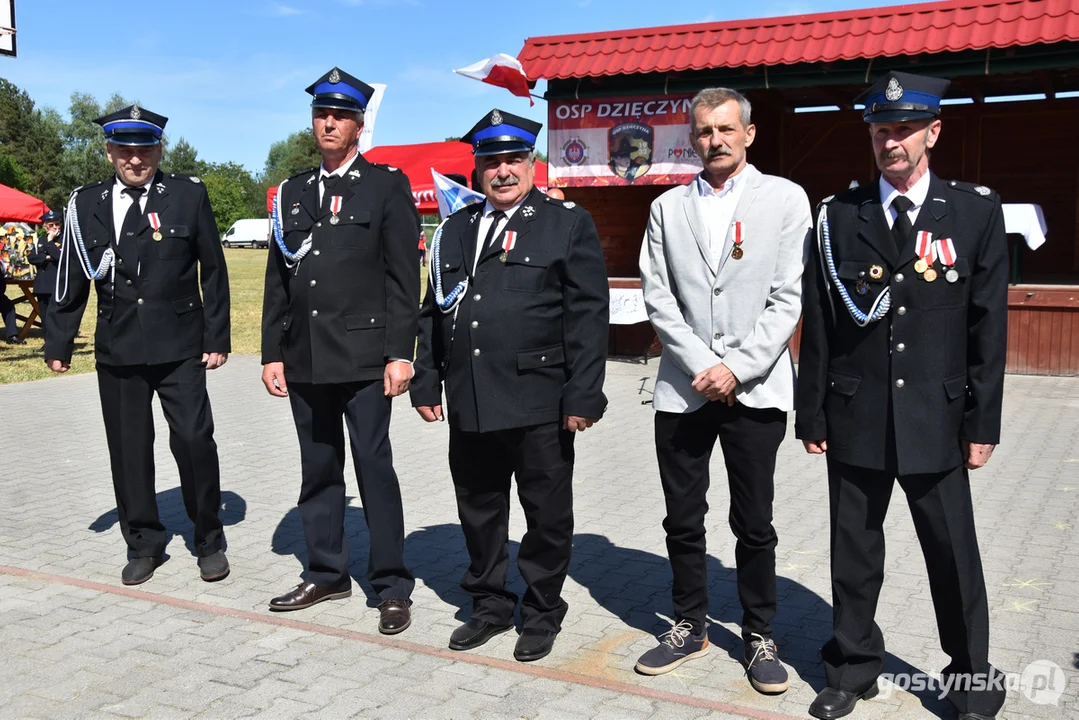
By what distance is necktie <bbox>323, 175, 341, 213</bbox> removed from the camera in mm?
4621

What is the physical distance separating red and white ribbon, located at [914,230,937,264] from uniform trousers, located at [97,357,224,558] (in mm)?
3366

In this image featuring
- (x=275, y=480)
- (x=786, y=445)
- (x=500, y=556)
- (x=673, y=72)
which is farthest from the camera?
(x=673, y=72)

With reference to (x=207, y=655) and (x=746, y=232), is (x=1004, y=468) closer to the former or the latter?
(x=746, y=232)

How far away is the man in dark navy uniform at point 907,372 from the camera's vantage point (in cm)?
343

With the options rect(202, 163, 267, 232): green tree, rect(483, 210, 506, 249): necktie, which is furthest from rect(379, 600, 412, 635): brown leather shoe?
rect(202, 163, 267, 232): green tree

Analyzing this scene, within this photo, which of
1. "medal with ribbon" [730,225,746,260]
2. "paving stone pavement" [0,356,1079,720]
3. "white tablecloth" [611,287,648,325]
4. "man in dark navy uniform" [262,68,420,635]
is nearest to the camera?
"paving stone pavement" [0,356,1079,720]

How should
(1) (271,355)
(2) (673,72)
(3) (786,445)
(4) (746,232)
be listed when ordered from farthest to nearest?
(2) (673,72) < (3) (786,445) < (1) (271,355) < (4) (746,232)

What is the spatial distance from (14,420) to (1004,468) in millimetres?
8281

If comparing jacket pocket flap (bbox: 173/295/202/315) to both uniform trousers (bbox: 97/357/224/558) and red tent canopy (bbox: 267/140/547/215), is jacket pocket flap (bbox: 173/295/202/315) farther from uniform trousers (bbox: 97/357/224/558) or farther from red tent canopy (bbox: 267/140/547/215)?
red tent canopy (bbox: 267/140/547/215)

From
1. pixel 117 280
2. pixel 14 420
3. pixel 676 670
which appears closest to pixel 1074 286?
pixel 676 670

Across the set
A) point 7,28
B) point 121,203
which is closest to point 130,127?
point 121,203

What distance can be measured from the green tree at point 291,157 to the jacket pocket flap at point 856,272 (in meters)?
52.0

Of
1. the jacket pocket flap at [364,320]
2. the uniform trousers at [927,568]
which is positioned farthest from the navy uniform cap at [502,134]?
the uniform trousers at [927,568]

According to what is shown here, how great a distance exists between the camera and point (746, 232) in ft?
12.7
